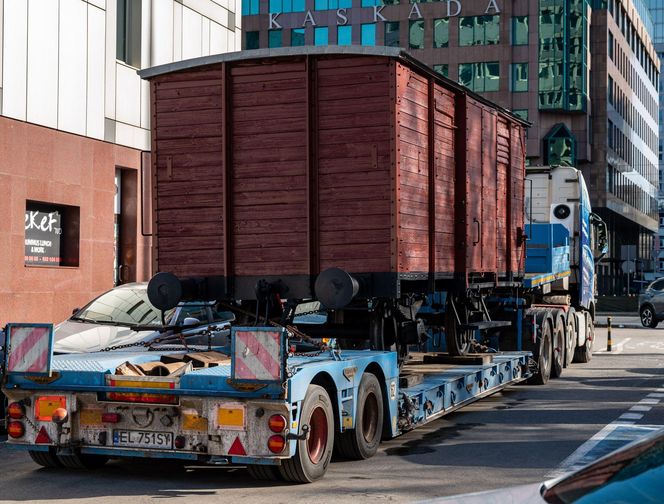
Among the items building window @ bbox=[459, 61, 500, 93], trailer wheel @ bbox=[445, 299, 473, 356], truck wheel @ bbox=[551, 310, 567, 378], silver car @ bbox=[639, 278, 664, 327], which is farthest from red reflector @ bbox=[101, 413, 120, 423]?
building window @ bbox=[459, 61, 500, 93]

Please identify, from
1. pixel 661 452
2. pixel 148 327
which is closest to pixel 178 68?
pixel 148 327

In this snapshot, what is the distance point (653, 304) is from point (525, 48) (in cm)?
3731

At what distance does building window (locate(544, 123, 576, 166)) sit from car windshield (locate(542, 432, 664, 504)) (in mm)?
70589

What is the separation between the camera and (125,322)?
46.8 feet

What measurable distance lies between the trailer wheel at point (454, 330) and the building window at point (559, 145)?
60.3 meters

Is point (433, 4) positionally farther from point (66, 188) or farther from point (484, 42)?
point (66, 188)

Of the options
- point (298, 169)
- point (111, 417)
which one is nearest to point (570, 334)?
point (298, 169)

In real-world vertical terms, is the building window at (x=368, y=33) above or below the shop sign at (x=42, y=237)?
above

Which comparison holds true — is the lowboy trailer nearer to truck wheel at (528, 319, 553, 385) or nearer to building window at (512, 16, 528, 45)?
truck wheel at (528, 319, 553, 385)

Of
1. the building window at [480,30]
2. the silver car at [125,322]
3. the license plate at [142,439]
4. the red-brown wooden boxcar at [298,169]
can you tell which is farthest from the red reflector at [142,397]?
the building window at [480,30]

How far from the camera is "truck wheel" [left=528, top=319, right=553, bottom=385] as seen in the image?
1662cm

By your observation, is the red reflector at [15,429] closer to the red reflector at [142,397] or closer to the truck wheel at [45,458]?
Answer: the truck wheel at [45,458]

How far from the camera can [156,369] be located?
873 centimetres

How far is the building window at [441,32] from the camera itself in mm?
74250
